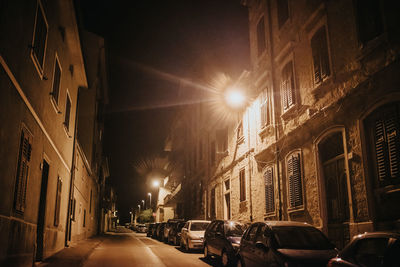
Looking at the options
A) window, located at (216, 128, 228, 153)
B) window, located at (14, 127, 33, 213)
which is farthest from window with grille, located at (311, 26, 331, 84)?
window, located at (216, 128, 228, 153)

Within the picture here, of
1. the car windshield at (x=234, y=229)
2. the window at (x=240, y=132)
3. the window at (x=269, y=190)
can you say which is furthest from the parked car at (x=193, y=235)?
the window at (x=240, y=132)

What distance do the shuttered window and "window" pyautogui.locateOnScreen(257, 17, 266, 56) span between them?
9.34 m

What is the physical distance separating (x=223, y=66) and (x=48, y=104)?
15060 millimetres

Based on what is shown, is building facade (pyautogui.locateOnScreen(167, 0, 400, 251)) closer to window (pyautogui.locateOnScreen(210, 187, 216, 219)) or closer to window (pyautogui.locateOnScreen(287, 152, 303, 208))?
window (pyautogui.locateOnScreen(287, 152, 303, 208))

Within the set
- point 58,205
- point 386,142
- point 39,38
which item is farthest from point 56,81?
point 386,142

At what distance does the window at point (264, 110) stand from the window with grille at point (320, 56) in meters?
3.88

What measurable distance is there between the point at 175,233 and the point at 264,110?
11.7 metres

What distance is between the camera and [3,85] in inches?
262

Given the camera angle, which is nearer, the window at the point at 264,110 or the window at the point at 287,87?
the window at the point at 287,87

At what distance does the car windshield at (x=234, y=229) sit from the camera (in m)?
13.1

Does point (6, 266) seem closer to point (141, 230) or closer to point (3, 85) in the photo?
point (3, 85)

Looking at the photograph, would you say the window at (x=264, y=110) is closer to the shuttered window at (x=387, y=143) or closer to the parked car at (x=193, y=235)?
the parked car at (x=193, y=235)

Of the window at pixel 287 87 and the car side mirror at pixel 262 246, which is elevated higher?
the window at pixel 287 87

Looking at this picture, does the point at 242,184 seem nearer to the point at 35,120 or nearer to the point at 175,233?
the point at 175,233
